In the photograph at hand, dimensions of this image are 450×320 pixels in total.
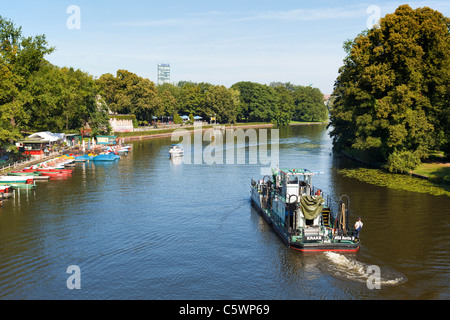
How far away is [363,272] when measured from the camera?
27.8 metres

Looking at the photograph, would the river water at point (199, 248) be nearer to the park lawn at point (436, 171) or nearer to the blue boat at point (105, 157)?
the park lawn at point (436, 171)

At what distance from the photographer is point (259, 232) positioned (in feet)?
122

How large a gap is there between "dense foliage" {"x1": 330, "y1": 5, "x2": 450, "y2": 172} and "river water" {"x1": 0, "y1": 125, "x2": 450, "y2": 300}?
12448 mm

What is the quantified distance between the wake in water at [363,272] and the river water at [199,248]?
0.07m

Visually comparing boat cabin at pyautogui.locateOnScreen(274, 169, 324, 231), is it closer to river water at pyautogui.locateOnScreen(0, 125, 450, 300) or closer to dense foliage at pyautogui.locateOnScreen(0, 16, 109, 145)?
river water at pyautogui.locateOnScreen(0, 125, 450, 300)

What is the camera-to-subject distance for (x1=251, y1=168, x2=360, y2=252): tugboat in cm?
3159

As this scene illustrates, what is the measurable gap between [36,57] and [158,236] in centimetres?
5685

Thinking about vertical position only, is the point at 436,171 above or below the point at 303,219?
above

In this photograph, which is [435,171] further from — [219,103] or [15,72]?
[219,103]

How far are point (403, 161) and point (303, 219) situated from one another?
35.9m

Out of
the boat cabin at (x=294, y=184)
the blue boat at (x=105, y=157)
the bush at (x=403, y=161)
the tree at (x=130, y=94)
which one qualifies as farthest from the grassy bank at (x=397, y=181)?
the tree at (x=130, y=94)

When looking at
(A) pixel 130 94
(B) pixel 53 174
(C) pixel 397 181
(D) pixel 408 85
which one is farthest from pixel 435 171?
(A) pixel 130 94

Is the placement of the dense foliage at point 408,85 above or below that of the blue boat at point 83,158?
above

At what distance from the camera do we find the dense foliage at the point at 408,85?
6172cm
